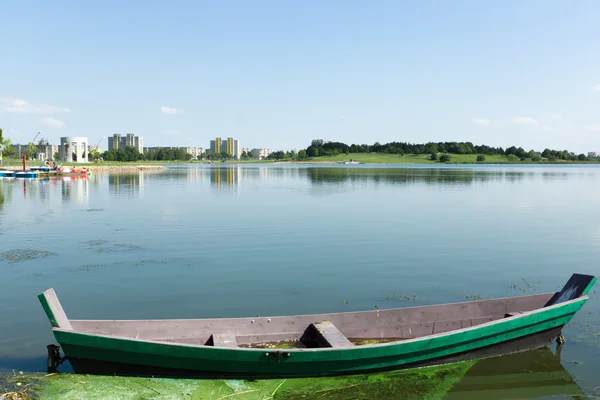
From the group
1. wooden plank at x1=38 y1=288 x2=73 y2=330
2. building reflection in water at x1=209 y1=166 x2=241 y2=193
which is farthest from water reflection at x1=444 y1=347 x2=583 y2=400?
building reflection in water at x1=209 y1=166 x2=241 y2=193

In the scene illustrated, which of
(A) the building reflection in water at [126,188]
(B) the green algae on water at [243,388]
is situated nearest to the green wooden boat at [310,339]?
(B) the green algae on water at [243,388]

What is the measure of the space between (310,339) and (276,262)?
907cm

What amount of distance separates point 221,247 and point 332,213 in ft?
46.5

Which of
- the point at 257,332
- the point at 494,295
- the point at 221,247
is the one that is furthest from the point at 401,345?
the point at 221,247

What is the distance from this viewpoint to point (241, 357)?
8977 mm

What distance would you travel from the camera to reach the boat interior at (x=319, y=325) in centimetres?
1000

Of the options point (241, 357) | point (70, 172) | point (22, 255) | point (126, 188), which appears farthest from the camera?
point (70, 172)

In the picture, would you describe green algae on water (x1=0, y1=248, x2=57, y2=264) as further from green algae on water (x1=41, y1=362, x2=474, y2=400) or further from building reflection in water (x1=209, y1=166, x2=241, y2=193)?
building reflection in water (x1=209, y1=166, x2=241, y2=193)

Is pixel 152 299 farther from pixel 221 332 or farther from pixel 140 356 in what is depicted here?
pixel 140 356

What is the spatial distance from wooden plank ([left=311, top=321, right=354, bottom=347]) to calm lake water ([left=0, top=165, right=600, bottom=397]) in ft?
10.9

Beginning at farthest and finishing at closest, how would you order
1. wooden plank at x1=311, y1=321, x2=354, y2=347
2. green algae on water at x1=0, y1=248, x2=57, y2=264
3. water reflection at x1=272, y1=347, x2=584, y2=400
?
green algae on water at x1=0, y1=248, x2=57, y2=264, wooden plank at x1=311, y1=321, x2=354, y2=347, water reflection at x1=272, y1=347, x2=584, y2=400

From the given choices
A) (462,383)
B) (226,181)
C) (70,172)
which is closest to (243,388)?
(462,383)

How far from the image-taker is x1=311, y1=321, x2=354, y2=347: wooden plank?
9959 mm

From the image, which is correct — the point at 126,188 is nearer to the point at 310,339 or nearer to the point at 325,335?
the point at 310,339
